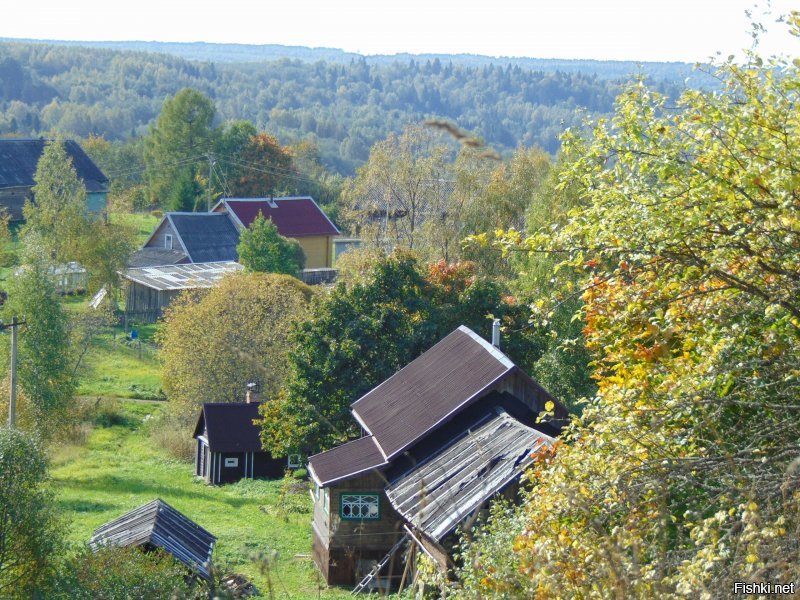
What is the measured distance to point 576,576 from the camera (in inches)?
246

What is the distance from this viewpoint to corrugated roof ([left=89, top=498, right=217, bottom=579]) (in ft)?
57.4

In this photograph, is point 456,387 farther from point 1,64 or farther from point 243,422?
point 1,64

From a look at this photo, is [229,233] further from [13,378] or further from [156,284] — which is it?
[13,378]

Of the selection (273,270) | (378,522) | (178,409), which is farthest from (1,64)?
(378,522)

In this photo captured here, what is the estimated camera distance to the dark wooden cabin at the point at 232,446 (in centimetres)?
2980

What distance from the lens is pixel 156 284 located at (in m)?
45.5

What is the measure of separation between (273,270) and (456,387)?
84.8ft

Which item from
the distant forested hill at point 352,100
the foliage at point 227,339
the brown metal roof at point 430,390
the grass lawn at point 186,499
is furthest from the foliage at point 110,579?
the distant forested hill at point 352,100

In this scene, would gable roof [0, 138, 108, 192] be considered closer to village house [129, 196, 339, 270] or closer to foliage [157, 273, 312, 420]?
village house [129, 196, 339, 270]

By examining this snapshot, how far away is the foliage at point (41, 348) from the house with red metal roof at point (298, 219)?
25.0 metres

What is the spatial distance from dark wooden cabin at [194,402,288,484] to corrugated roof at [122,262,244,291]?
538 inches

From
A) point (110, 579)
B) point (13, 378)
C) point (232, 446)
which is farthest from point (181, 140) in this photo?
point (110, 579)

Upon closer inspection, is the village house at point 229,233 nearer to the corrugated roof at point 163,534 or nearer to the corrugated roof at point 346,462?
the corrugated roof at point 346,462

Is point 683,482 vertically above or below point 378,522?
above
